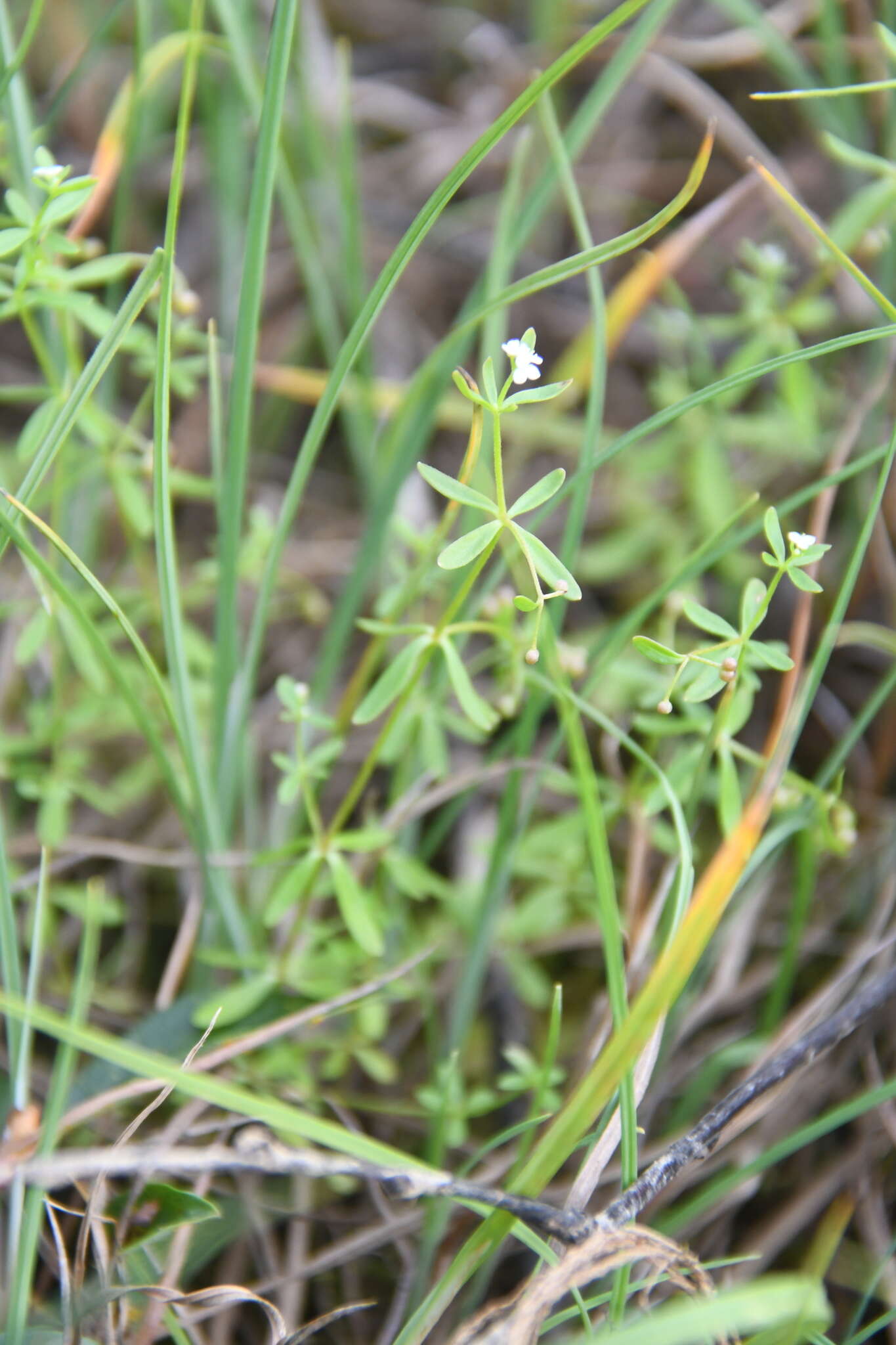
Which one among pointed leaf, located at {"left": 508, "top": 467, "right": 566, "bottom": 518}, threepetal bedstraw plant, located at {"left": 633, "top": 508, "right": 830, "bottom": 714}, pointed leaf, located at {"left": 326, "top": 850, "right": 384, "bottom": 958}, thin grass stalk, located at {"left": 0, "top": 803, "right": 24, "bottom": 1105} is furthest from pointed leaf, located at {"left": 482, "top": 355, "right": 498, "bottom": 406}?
thin grass stalk, located at {"left": 0, "top": 803, "right": 24, "bottom": 1105}

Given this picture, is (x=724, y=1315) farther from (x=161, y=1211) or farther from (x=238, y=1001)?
(x=238, y=1001)

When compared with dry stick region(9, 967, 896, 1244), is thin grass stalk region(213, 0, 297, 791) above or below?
above

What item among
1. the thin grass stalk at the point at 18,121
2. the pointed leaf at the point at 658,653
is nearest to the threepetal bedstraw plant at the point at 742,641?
the pointed leaf at the point at 658,653

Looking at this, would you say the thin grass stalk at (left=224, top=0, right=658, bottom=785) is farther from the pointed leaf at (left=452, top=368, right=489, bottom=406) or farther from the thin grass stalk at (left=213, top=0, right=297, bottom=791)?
the pointed leaf at (left=452, top=368, right=489, bottom=406)

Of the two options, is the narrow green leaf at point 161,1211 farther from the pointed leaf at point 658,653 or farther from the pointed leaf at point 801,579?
the pointed leaf at point 801,579

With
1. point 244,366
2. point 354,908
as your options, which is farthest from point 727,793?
point 244,366

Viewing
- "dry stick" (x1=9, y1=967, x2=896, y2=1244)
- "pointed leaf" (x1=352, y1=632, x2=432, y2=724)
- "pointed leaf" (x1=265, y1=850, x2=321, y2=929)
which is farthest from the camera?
"pointed leaf" (x1=265, y1=850, x2=321, y2=929)

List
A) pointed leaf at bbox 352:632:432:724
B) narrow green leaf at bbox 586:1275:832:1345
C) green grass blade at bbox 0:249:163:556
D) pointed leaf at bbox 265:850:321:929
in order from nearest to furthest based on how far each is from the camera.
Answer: narrow green leaf at bbox 586:1275:832:1345 → green grass blade at bbox 0:249:163:556 → pointed leaf at bbox 352:632:432:724 → pointed leaf at bbox 265:850:321:929

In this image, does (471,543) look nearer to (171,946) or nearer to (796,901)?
(796,901)
